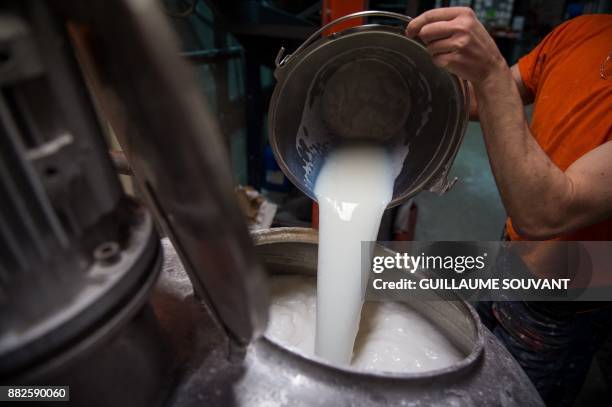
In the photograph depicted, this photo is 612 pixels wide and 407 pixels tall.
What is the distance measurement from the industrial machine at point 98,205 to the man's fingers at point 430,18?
0.50 meters

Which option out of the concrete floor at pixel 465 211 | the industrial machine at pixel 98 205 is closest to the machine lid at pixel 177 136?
the industrial machine at pixel 98 205

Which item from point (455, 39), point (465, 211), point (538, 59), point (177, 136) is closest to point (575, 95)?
point (538, 59)

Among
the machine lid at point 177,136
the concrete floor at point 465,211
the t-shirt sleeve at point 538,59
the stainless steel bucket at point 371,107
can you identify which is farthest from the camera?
the concrete floor at point 465,211

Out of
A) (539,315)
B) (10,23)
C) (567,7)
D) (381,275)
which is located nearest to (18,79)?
(10,23)

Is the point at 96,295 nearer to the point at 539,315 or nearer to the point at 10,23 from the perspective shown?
the point at 10,23

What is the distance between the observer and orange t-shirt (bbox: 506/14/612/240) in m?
0.84

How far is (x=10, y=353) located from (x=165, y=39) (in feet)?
0.79

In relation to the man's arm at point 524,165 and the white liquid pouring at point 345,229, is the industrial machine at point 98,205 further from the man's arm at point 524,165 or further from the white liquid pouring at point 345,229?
the man's arm at point 524,165

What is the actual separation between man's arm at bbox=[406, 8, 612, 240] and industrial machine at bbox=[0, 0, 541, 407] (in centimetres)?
55

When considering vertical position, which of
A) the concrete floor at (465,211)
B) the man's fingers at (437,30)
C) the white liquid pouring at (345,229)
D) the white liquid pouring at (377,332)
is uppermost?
the man's fingers at (437,30)

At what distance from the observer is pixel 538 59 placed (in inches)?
43.3

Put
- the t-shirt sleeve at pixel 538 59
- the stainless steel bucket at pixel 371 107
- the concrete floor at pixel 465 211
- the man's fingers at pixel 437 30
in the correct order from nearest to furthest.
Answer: the man's fingers at pixel 437 30 < the stainless steel bucket at pixel 371 107 < the t-shirt sleeve at pixel 538 59 < the concrete floor at pixel 465 211

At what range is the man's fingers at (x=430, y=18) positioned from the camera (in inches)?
25.5

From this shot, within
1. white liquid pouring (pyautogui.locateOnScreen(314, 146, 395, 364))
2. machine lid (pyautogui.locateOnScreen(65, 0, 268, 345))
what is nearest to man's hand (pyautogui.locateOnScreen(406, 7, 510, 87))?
white liquid pouring (pyautogui.locateOnScreen(314, 146, 395, 364))
